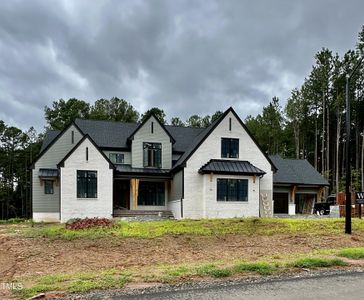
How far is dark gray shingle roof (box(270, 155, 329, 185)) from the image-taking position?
32.0m

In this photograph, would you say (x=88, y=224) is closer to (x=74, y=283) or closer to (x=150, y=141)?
(x=74, y=283)

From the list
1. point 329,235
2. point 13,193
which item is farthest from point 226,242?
point 13,193

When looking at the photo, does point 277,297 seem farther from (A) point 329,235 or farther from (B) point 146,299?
(A) point 329,235

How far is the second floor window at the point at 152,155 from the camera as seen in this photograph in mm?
29469

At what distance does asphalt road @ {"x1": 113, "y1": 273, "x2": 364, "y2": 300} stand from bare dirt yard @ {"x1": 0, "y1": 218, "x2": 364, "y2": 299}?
10.7ft

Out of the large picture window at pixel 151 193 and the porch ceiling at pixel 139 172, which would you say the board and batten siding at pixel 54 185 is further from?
the large picture window at pixel 151 193

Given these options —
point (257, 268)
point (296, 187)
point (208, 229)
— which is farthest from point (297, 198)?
point (257, 268)

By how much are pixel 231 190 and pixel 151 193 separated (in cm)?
641

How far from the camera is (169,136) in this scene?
1179 inches

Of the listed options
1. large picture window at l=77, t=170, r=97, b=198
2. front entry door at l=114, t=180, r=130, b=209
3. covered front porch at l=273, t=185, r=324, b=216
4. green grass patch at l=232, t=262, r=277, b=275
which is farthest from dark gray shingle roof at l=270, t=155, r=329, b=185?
green grass patch at l=232, t=262, r=277, b=275

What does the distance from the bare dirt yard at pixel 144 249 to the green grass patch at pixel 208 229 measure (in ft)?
1.28

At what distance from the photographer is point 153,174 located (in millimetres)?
28516

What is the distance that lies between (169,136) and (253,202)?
26.1 ft

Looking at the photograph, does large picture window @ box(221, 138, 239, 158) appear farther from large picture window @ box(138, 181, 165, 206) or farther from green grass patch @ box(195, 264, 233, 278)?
green grass patch @ box(195, 264, 233, 278)
